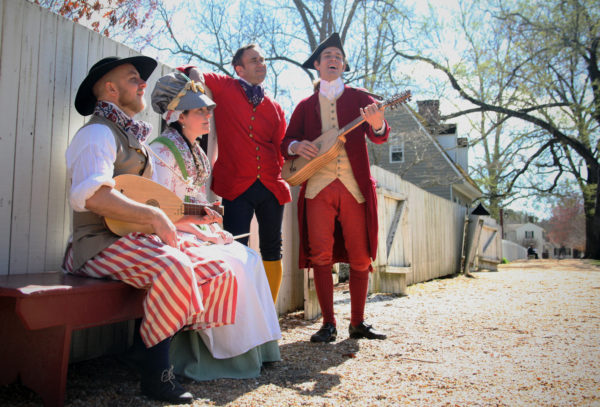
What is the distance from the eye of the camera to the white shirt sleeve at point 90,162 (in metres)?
2.01

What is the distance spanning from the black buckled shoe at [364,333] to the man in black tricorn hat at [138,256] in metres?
1.58

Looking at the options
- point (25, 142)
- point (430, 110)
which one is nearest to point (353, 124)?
point (25, 142)

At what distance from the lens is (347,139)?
12.4 feet

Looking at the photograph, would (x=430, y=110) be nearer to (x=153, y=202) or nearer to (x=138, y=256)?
(x=153, y=202)

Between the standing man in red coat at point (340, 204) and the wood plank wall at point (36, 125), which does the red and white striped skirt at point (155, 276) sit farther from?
the standing man in red coat at point (340, 204)

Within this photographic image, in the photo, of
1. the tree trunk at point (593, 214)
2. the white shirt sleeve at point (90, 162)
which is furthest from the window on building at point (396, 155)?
the white shirt sleeve at point (90, 162)

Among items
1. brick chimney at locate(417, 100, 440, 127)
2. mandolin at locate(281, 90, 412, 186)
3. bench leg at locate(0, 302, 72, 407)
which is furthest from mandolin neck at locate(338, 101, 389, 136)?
brick chimney at locate(417, 100, 440, 127)

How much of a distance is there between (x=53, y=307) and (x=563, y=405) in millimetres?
2202

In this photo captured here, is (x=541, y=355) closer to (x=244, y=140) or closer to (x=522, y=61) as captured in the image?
(x=244, y=140)

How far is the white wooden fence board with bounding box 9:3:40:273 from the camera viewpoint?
7.88 feet

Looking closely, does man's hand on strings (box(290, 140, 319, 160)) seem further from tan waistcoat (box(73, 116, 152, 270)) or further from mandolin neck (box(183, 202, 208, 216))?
tan waistcoat (box(73, 116, 152, 270))

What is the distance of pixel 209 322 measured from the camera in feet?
7.80

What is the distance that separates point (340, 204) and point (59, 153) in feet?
6.66

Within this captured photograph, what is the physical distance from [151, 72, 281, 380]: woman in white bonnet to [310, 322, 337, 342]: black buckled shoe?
729 millimetres
